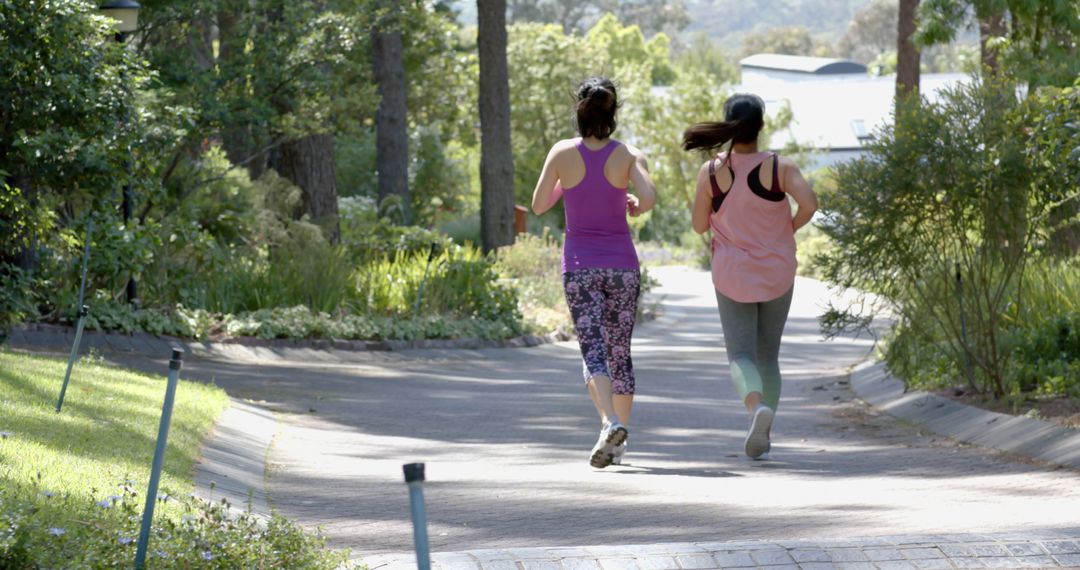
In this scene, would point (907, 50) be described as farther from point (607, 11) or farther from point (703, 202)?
point (607, 11)

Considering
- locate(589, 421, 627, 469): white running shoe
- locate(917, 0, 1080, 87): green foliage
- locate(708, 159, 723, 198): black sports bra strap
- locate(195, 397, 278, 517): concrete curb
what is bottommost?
locate(195, 397, 278, 517): concrete curb

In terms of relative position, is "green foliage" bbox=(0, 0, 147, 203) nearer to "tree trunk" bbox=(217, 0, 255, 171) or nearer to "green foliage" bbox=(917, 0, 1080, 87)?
"tree trunk" bbox=(217, 0, 255, 171)

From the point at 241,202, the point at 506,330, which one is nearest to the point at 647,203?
the point at 506,330

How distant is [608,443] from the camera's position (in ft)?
29.9

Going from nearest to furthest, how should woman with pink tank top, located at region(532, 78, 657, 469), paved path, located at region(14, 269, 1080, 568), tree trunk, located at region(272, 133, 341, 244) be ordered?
1. paved path, located at region(14, 269, 1080, 568)
2. woman with pink tank top, located at region(532, 78, 657, 469)
3. tree trunk, located at region(272, 133, 341, 244)

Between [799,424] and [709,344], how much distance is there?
11.4 m

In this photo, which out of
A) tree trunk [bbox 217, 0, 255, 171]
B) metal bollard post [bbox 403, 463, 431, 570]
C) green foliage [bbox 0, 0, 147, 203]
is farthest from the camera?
tree trunk [bbox 217, 0, 255, 171]

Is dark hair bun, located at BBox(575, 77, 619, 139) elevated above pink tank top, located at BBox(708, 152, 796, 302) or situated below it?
above

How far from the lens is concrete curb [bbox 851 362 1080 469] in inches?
385

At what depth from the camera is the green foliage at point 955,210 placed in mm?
11570

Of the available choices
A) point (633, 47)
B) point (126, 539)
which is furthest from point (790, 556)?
point (633, 47)

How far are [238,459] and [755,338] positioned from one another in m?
3.02

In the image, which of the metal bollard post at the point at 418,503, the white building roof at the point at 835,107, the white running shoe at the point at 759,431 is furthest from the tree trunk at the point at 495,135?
the white building roof at the point at 835,107

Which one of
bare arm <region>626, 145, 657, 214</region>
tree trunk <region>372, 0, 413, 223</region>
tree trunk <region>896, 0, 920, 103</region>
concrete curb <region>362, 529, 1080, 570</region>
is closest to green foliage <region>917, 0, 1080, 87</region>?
tree trunk <region>896, 0, 920, 103</region>
